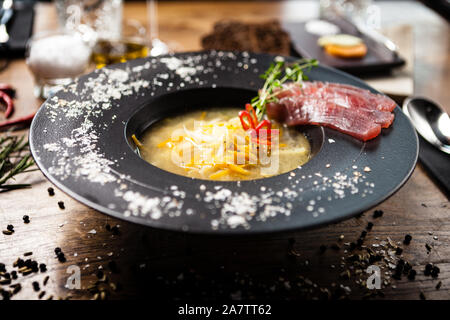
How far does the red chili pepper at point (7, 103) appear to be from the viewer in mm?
1990

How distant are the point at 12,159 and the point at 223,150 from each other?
0.82 meters

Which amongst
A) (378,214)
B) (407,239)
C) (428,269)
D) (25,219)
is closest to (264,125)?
(378,214)

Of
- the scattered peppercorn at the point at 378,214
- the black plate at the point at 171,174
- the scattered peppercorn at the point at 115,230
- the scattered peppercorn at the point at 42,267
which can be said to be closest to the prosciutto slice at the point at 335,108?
the black plate at the point at 171,174

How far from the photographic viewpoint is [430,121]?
1.89 meters

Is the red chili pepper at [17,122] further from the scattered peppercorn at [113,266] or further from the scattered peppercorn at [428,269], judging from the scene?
the scattered peppercorn at [428,269]

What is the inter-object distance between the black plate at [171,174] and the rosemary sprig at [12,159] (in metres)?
0.24

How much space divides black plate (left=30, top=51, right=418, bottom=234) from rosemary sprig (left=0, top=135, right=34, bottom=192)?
9.4 inches

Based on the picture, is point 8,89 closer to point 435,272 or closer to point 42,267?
point 42,267

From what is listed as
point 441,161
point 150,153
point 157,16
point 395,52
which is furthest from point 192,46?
point 441,161

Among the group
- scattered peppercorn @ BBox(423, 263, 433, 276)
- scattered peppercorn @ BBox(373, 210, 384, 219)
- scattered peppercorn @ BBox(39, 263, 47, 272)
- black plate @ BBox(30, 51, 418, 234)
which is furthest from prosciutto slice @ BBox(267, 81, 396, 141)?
scattered peppercorn @ BBox(39, 263, 47, 272)

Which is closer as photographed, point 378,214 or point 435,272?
point 435,272

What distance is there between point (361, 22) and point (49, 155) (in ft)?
8.11
